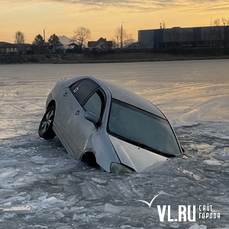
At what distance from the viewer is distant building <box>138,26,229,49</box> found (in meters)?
108

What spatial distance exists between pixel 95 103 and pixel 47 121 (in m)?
1.88

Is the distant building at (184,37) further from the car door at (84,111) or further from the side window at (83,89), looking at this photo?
the car door at (84,111)

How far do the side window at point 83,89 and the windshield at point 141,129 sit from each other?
0.78 meters

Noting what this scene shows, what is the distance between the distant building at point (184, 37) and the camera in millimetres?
107562

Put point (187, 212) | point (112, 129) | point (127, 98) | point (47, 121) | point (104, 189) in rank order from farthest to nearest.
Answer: point (47, 121) < point (127, 98) < point (112, 129) < point (104, 189) < point (187, 212)

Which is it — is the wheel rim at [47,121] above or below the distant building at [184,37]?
below

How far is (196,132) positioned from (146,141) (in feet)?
11.9

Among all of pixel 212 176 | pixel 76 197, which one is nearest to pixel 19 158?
pixel 76 197

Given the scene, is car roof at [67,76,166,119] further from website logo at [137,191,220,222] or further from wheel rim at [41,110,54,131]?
website logo at [137,191,220,222]

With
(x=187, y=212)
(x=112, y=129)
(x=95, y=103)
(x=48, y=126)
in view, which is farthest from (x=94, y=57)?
(x=187, y=212)

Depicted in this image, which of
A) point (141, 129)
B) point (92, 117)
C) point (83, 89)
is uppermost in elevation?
point (83, 89)

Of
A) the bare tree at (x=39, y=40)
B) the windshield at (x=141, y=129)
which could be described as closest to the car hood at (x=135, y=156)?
the windshield at (x=141, y=129)

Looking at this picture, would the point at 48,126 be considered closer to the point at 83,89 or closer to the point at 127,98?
the point at 83,89

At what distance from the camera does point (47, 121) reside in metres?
8.25
